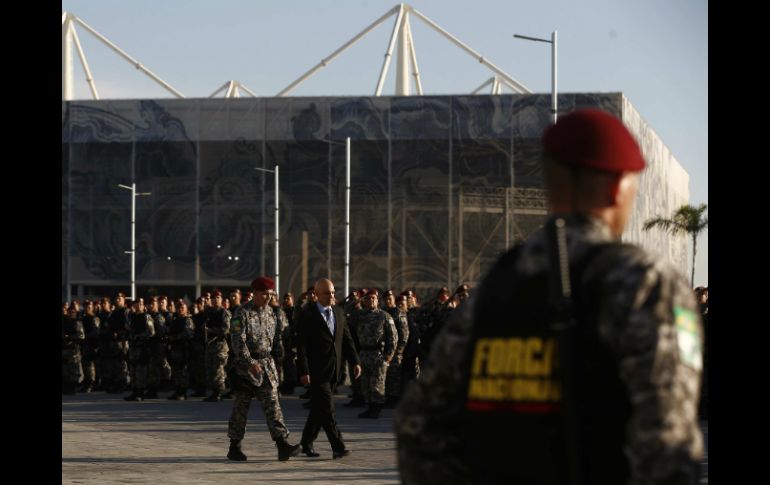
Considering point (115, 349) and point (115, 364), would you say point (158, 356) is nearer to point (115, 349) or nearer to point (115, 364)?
point (115, 349)

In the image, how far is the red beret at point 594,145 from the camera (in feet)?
9.52

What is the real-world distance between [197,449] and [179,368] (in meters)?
10.1

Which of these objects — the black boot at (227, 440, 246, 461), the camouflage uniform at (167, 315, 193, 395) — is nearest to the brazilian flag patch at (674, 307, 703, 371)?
the black boot at (227, 440, 246, 461)

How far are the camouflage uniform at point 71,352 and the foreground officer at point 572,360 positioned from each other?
23.7 metres

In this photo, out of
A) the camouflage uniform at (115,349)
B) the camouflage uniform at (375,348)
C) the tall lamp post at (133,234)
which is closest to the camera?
the camouflage uniform at (375,348)

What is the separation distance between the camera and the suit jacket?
13.2 metres

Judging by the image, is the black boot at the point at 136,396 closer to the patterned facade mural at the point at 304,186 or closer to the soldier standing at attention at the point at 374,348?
the soldier standing at attention at the point at 374,348

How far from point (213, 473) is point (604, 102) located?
3982 centimetres

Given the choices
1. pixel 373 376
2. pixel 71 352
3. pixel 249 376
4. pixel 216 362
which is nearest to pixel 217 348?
pixel 216 362

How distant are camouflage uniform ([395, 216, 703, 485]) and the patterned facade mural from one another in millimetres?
46292

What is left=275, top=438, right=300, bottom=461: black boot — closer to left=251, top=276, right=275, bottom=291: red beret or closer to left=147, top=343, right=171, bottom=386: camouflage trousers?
left=251, top=276, right=275, bottom=291: red beret

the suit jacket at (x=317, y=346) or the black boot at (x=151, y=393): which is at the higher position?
the suit jacket at (x=317, y=346)

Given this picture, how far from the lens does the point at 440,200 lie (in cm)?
5022

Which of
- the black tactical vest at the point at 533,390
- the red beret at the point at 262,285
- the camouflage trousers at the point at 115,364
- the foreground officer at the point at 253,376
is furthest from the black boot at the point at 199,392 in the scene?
the black tactical vest at the point at 533,390
